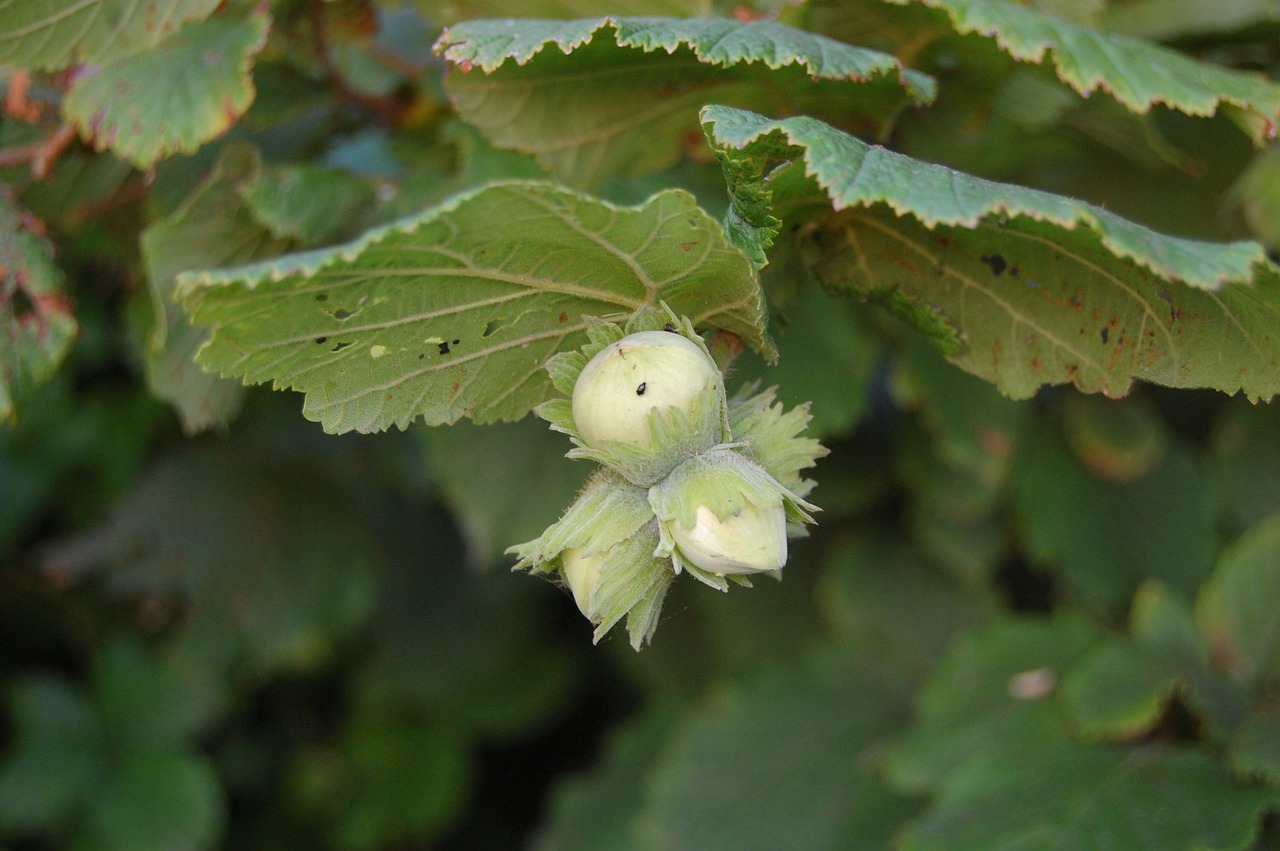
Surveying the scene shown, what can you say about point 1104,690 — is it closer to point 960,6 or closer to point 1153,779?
point 1153,779

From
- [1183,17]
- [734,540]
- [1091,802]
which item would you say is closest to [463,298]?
[734,540]

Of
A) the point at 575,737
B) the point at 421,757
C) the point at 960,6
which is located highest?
the point at 960,6

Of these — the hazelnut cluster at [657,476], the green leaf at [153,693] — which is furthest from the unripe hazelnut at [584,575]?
the green leaf at [153,693]

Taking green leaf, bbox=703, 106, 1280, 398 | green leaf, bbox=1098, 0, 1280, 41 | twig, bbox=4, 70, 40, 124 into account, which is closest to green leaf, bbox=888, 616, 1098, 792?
green leaf, bbox=703, 106, 1280, 398

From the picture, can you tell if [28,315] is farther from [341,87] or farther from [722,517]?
[722,517]

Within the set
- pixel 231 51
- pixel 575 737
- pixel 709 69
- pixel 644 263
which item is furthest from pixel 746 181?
pixel 575 737

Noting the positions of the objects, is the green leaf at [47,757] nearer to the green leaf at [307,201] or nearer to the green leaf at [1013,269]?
the green leaf at [307,201]
